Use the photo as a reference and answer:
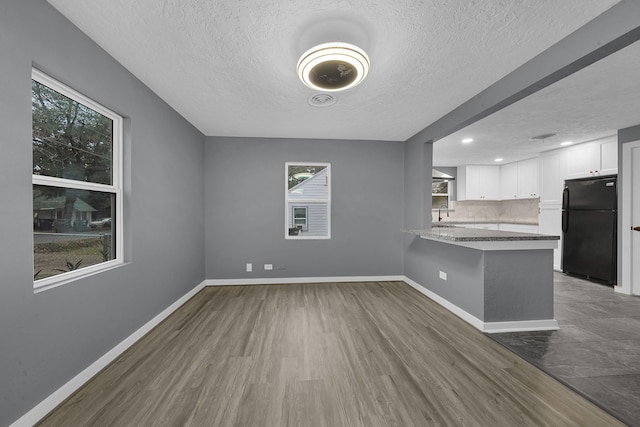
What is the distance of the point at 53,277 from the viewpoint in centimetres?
165

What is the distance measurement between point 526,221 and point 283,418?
22.6 ft

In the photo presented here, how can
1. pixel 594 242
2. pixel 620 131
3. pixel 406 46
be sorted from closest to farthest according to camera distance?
pixel 406 46 → pixel 620 131 → pixel 594 242

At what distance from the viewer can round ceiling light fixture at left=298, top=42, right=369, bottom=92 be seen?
1.76 meters

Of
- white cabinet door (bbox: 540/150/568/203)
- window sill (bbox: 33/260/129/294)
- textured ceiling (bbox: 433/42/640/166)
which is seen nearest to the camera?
window sill (bbox: 33/260/129/294)

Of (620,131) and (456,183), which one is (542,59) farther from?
(456,183)

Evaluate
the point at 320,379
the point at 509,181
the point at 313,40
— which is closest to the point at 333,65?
the point at 313,40

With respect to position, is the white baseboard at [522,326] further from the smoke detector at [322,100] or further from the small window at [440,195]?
the small window at [440,195]

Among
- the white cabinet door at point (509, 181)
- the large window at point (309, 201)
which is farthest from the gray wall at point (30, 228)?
the white cabinet door at point (509, 181)

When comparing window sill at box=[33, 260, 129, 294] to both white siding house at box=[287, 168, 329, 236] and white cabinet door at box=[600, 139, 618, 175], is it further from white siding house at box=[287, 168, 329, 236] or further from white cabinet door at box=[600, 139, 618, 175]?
white cabinet door at box=[600, 139, 618, 175]

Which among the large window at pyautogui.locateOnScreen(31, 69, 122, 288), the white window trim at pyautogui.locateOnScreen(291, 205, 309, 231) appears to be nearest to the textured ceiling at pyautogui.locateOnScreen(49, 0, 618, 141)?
the large window at pyautogui.locateOnScreen(31, 69, 122, 288)

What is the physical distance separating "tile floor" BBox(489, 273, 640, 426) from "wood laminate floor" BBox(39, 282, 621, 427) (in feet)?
0.44

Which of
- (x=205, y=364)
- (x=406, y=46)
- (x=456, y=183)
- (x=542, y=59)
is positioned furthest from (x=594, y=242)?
(x=205, y=364)

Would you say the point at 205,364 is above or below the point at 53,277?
below

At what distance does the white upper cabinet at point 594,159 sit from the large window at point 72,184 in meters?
6.80
